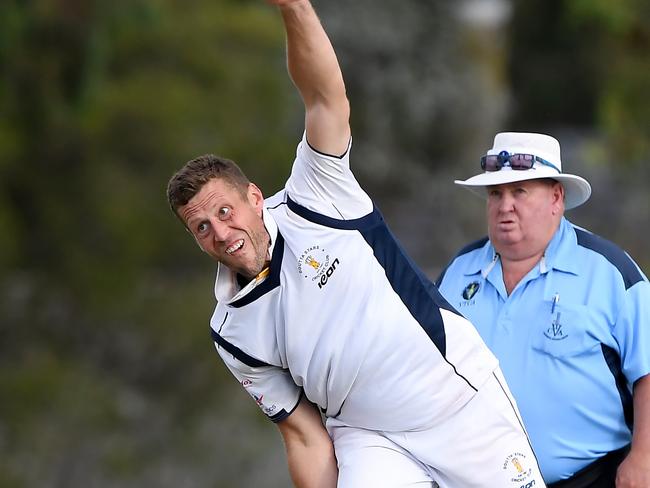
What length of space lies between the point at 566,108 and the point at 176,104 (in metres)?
8.00

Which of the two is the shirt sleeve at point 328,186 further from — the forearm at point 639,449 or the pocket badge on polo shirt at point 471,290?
the forearm at point 639,449

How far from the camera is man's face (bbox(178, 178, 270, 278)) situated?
419cm

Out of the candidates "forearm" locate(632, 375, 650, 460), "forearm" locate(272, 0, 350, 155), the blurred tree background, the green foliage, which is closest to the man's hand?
"forearm" locate(272, 0, 350, 155)

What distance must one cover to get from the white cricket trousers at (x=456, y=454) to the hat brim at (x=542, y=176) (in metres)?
0.72

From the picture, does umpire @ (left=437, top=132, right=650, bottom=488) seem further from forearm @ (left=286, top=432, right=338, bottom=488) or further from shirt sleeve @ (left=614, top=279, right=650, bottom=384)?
forearm @ (left=286, top=432, right=338, bottom=488)

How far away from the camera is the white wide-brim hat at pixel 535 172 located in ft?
15.4

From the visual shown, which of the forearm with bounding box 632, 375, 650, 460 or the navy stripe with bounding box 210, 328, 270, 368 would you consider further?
the forearm with bounding box 632, 375, 650, 460

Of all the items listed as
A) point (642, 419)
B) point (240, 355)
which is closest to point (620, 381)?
point (642, 419)

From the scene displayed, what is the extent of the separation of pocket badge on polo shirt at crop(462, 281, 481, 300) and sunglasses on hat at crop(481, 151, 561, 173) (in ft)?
1.28

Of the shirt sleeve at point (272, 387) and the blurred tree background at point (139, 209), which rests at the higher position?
the shirt sleeve at point (272, 387)

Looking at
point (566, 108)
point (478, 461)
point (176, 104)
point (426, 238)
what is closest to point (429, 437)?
point (478, 461)

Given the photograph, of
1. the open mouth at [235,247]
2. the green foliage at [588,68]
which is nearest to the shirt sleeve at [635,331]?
the open mouth at [235,247]

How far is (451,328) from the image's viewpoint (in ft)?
14.0

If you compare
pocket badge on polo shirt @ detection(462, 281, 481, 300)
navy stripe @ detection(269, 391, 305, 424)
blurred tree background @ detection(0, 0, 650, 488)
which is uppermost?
pocket badge on polo shirt @ detection(462, 281, 481, 300)
